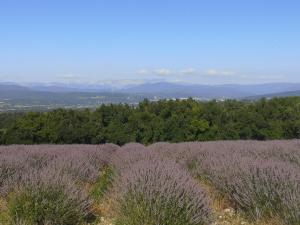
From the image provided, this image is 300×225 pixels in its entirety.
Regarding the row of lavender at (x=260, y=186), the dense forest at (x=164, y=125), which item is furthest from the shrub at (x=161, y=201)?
the dense forest at (x=164, y=125)

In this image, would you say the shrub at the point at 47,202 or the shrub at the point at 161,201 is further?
the shrub at the point at 47,202

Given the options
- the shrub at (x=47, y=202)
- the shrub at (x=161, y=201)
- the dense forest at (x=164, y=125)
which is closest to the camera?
the shrub at (x=161, y=201)

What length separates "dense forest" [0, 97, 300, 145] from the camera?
117 ft

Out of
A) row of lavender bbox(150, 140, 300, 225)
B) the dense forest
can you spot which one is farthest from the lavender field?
the dense forest

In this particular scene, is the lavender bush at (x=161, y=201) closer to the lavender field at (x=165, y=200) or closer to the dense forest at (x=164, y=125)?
the lavender field at (x=165, y=200)

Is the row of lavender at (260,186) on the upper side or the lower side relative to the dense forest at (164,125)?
upper

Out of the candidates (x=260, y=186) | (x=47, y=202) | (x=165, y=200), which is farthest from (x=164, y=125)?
(x=165, y=200)

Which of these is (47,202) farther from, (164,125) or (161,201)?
(164,125)

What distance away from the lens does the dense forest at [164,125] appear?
35.7 metres

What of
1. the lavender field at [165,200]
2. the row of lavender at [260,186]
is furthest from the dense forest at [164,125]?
the lavender field at [165,200]

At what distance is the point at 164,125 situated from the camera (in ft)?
119

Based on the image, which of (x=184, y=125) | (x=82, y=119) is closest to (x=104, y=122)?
(x=82, y=119)

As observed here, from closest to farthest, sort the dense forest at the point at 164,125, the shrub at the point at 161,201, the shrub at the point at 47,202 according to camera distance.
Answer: the shrub at the point at 161,201
the shrub at the point at 47,202
the dense forest at the point at 164,125

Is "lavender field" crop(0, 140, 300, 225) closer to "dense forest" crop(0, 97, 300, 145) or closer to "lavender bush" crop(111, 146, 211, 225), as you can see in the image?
"lavender bush" crop(111, 146, 211, 225)
